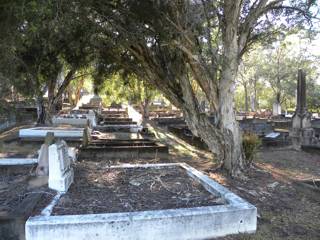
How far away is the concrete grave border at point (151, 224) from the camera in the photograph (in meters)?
4.73

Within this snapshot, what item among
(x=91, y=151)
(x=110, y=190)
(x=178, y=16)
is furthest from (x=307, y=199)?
(x=91, y=151)

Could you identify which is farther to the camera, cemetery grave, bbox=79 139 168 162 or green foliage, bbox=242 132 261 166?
cemetery grave, bbox=79 139 168 162

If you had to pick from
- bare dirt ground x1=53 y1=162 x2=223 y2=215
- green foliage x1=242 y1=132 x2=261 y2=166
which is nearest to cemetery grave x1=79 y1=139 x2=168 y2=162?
green foliage x1=242 y1=132 x2=261 y2=166

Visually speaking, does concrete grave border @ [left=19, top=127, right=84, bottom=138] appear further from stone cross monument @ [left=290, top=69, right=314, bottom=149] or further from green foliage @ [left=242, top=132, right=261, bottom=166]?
stone cross monument @ [left=290, top=69, right=314, bottom=149]

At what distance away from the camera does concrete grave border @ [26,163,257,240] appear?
186 inches

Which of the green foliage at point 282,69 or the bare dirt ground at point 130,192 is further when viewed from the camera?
the green foliage at point 282,69

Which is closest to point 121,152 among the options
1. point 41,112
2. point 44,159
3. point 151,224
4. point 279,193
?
point 44,159

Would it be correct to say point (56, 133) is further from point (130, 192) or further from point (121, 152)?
point (130, 192)

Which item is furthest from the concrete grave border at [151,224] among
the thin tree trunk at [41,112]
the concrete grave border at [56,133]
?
the thin tree trunk at [41,112]

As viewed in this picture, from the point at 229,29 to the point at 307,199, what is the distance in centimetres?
413

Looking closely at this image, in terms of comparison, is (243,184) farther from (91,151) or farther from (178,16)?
(91,151)

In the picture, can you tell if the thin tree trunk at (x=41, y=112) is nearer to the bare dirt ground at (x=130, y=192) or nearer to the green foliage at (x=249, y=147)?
the bare dirt ground at (x=130, y=192)

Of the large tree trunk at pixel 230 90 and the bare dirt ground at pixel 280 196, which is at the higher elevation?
the large tree trunk at pixel 230 90

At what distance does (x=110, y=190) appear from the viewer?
21.2ft
